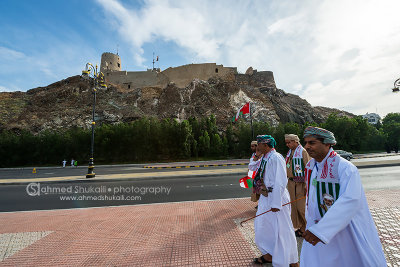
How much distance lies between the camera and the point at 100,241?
3807 millimetres

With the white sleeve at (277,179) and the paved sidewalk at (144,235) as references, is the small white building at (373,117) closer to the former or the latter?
the paved sidewalk at (144,235)

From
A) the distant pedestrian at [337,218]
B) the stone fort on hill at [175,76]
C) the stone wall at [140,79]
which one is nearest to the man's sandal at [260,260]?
the distant pedestrian at [337,218]

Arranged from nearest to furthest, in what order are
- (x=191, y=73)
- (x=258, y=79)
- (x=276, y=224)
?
(x=276, y=224) < (x=191, y=73) < (x=258, y=79)

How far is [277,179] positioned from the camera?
282cm

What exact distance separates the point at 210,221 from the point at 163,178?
7561 mm

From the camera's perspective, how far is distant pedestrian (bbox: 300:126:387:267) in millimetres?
1471

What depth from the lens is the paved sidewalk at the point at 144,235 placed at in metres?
3.11

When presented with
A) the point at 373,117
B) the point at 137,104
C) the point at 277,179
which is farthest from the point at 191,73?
the point at 373,117

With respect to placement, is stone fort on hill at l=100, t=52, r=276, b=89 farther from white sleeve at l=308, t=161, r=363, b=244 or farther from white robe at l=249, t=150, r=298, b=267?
white sleeve at l=308, t=161, r=363, b=244

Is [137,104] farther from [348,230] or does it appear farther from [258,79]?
[348,230]

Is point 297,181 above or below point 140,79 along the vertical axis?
below

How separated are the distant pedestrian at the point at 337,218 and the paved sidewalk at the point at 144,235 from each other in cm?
156

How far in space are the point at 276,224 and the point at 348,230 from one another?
1287 millimetres

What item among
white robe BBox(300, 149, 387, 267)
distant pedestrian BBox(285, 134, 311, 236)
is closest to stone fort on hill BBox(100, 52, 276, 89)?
distant pedestrian BBox(285, 134, 311, 236)
